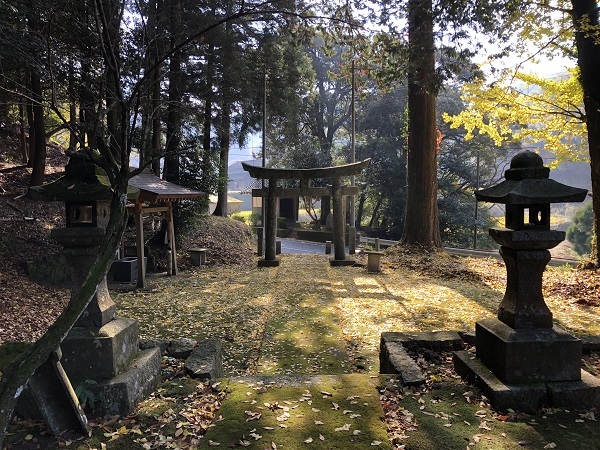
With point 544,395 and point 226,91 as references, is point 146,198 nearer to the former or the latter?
point 226,91

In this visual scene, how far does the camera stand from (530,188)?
3.42m

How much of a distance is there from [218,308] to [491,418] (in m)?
5.78

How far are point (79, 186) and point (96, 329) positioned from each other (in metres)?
1.35

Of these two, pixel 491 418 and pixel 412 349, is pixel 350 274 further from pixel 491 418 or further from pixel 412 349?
A: pixel 491 418

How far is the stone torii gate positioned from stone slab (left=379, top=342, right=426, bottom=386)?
836cm

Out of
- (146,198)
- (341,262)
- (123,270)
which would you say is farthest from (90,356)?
(341,262)

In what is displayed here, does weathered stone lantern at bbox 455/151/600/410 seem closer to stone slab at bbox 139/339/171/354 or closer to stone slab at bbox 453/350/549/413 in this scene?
stone slab at bbox 453/350/549/413

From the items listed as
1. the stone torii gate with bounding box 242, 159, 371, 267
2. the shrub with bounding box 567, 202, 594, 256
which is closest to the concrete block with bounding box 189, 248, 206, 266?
the stone torii gate with bounding box 242, 159, 371, 267

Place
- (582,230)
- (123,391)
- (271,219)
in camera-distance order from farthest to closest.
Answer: (582,230) < (271,219) < (123,391)

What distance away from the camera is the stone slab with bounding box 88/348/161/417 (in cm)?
310

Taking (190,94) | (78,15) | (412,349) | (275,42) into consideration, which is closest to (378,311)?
(412,349)

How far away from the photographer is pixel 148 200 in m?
10.1

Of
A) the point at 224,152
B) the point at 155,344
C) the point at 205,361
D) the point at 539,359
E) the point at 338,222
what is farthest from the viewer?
the point at 224,152

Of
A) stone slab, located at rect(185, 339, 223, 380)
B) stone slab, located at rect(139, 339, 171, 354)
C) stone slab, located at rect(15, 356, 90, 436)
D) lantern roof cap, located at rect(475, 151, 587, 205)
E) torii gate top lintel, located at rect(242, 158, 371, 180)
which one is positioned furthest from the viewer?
torii gate top lintel, located at rect(242, 158, 371, 180)
